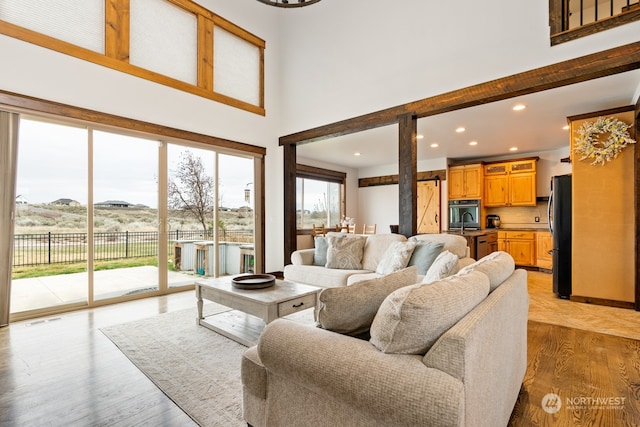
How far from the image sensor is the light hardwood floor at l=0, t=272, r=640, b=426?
1.79 metres

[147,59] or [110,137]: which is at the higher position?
[147,59]

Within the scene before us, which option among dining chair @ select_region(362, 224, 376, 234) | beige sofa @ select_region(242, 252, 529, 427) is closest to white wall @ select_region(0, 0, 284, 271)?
dining chair @ select_region(362, 224, 376, 234)

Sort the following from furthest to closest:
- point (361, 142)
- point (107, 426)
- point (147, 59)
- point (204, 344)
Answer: point (361, 142)
point (147, 59)
point (204, 344)
point (107, 426)

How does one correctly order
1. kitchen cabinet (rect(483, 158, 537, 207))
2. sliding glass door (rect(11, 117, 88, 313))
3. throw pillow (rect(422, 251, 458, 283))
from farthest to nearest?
kitchen cabinet (rect(483, 158, 537, 207)), sliding glass door (rect(11, 117, 88, 313)), throw pillow (rect(422, 251, 458, 283))

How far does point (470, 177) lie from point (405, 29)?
178 inches

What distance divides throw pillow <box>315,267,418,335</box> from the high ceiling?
161 inches

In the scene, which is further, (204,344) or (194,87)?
(194,87)

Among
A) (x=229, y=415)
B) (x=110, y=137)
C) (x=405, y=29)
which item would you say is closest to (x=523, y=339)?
(x=229, y=415)

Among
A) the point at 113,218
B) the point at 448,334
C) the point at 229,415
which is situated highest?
the point at 113,218

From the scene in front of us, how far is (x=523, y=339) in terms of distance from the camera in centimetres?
199

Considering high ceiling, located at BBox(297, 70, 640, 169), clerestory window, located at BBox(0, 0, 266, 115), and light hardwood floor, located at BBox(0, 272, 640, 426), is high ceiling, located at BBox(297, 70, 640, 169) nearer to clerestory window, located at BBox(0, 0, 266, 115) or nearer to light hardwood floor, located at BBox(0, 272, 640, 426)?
clerestory window, located at BBox(0, 0, 266, 115)

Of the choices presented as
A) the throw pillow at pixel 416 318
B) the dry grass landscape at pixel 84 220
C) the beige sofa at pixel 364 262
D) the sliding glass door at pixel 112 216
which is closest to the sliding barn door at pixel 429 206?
the beige sofa at pixel 364 262

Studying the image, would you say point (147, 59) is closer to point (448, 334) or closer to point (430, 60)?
point (430, 60)

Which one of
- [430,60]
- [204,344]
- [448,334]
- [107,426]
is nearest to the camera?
[448,334]
